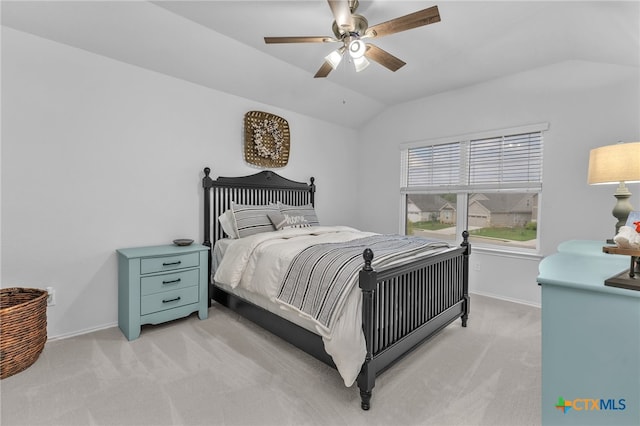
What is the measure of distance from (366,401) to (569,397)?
975 mm

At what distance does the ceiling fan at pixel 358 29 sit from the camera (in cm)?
187

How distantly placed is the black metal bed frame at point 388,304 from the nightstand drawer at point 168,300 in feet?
1.11

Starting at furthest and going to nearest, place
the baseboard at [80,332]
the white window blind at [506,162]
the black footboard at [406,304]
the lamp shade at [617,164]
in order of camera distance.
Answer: the white window blind at [506,162] → the baseboard at [80,332] → the lamp shade at [617,164] → the black footboard at [406,304]

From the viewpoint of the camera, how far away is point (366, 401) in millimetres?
1737

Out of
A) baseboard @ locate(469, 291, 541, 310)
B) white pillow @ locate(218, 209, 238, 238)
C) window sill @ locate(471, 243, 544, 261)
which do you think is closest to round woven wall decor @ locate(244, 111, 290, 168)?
white pillow @ locate(218, 209, 238, 238)

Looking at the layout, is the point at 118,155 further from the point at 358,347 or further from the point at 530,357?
the point at 530,357

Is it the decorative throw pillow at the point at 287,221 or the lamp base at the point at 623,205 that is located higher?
the lamp base at the point at 623,205

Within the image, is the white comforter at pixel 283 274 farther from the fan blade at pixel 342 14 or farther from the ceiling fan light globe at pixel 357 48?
the fan blade at pixel 342 14

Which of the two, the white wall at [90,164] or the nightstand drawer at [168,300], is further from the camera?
the nightstand drawer at [168,300]

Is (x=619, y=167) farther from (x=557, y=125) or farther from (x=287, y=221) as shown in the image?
(x=287, y=221)

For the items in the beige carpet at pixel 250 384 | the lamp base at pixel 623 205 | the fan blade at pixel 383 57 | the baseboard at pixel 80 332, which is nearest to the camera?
the beige carpet at pixel 250 384

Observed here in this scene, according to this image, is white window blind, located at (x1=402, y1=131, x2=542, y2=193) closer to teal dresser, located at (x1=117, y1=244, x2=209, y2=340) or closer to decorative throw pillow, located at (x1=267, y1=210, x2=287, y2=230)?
decorative throw pillow, located at (x1=267, y1=210, x2=287, y2=230)

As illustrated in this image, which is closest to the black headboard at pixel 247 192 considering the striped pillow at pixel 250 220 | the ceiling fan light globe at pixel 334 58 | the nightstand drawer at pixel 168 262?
the striped pillow at pixel 250 220

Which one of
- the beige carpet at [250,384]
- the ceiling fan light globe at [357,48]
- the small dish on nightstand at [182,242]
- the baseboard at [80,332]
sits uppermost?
the ceiling fan light globe at [357,48]
